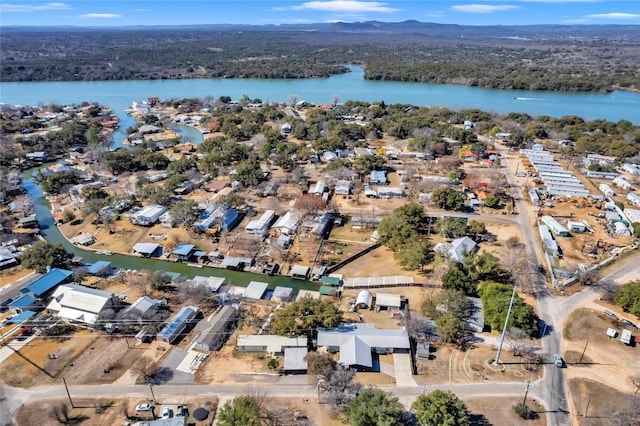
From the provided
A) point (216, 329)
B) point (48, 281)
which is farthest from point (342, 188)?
point (48, 281)

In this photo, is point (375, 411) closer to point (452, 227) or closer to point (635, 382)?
point (635, 382)

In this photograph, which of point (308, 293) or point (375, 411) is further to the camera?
point (308, 293)

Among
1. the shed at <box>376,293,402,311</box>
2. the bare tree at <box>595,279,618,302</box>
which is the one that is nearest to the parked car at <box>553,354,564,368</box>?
the bare tree at <box>595,279,618,302</box>

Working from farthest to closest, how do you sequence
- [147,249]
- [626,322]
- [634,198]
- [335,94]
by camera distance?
[335,94], [634,198], [147,249], [626,322]

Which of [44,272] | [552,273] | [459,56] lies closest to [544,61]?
[459,56]

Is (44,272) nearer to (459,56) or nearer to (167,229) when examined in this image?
(167,229)

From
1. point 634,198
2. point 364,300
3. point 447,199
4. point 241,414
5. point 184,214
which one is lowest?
point 364,300

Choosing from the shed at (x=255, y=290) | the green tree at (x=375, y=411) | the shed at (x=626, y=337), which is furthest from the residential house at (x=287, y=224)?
the shed at (x=626, y=337)

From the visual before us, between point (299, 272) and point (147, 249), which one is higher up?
point (147, 249)

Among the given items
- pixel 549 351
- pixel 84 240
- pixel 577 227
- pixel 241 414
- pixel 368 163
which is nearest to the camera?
pixel 241 414
